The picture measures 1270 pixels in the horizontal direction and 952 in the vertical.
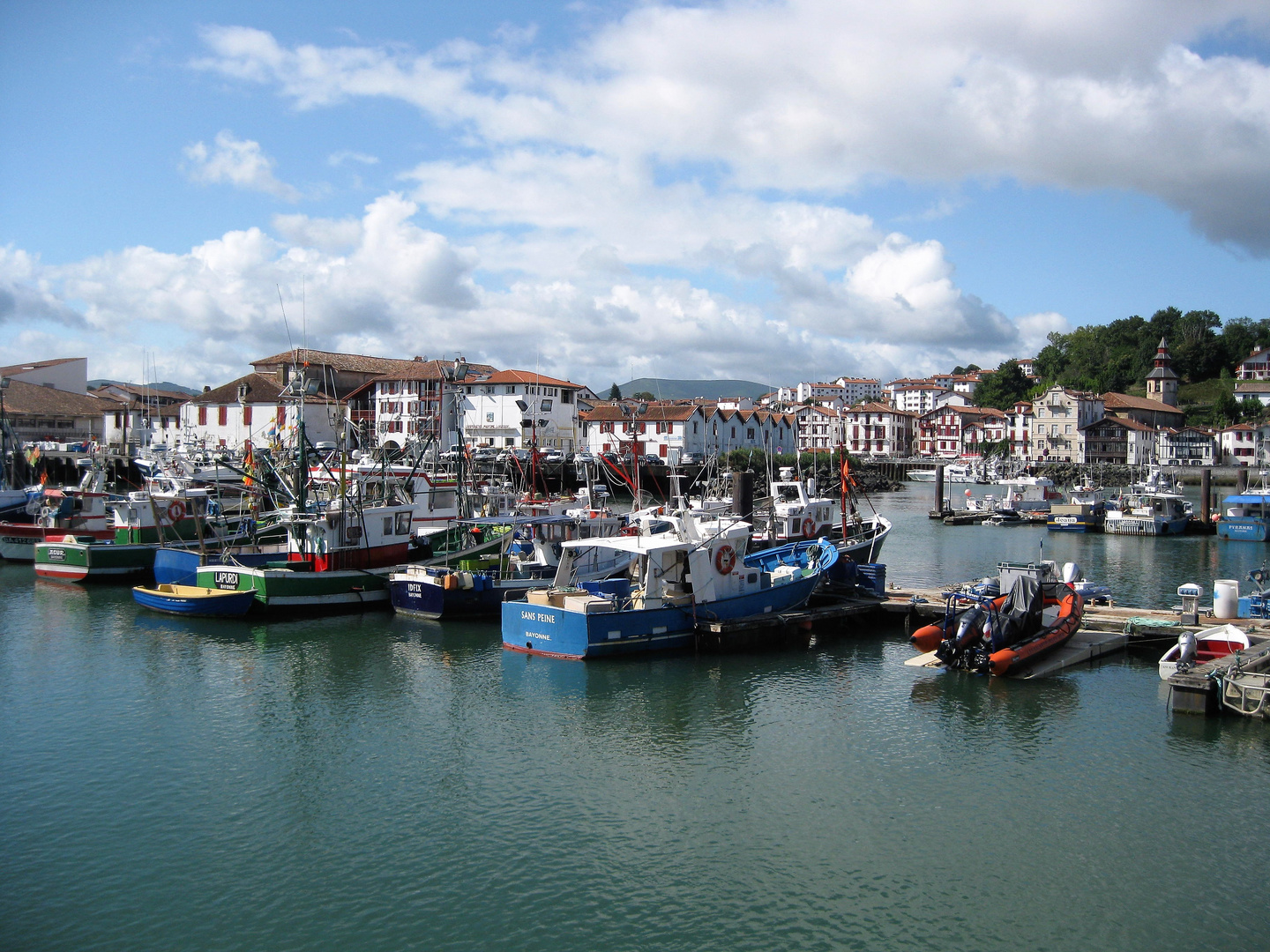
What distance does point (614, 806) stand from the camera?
12070mm

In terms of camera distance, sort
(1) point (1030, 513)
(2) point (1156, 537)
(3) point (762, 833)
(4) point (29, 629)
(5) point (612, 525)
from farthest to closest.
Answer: (1) point (1030, 513)
(2) point (1156, 537)
(5) point (612, 525)
(4) point (29, 629)
(3) point (762, 833)

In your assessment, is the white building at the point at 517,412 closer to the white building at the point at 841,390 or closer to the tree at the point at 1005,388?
the tree at the point at 1005,388

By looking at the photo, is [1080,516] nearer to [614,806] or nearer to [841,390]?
[614,806]

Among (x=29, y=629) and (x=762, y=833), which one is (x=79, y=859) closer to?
(x=762, y=833)

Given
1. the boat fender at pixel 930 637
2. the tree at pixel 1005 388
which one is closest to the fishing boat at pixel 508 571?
the boat fender at pixel 930 637

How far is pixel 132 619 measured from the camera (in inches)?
914

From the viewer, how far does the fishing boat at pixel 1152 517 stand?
47.2 m

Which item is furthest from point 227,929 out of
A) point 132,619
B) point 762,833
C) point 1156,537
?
point 1156,537

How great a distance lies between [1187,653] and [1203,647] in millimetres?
2149

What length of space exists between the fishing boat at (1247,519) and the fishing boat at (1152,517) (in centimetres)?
209

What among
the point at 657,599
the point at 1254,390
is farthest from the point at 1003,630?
the point at 1254,390

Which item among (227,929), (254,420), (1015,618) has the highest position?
(254,420)

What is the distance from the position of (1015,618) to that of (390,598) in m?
15.2

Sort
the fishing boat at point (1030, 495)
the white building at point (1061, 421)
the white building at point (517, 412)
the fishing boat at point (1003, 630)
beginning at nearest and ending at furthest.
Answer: the fishing boat at point (1003, 630) < the fishing boat at point (1030, 495) < the white building at point (517, 412) < the white building at point (1061, 421)
